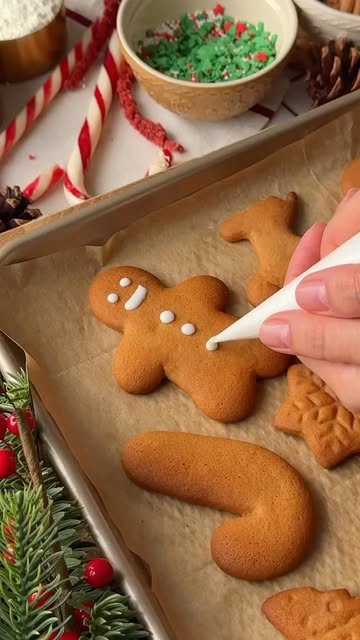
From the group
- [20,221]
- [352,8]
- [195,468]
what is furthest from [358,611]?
[352,8]

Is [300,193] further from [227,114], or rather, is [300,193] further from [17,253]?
[17,253]

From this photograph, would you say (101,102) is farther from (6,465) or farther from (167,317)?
(6,465)

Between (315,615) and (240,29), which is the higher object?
(240,29)

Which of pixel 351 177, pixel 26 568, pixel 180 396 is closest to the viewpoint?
pixel 26 568

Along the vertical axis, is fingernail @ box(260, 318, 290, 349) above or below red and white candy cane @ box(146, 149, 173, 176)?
above

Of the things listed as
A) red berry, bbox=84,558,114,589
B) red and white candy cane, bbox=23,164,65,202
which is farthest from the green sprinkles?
red berry, bbox=84,558,114,589

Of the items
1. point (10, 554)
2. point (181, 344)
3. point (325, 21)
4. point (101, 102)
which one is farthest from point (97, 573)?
point (325, 21)

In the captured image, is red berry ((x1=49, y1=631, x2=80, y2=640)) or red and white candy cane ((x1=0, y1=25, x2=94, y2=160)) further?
red and white candy cane ((x1=0, y1=25, x2=94, y2=160))

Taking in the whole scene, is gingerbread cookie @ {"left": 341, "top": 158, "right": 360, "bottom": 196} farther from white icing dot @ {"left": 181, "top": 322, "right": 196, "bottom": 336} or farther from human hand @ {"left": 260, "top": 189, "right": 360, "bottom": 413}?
white icing dot @ {"left": 181, "top": 322, "right": 196, "bottom": 336}
